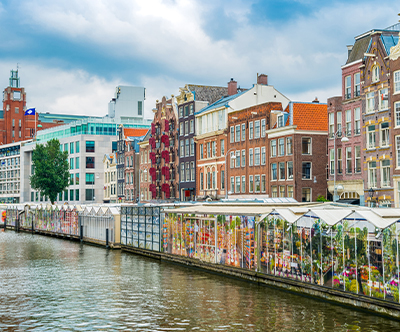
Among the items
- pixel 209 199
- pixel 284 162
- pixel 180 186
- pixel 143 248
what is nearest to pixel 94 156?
pixel 180 186

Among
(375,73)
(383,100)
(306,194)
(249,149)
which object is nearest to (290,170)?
(306,194)

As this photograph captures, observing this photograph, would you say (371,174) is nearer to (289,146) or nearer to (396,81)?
(396,81)

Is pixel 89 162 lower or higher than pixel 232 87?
lower

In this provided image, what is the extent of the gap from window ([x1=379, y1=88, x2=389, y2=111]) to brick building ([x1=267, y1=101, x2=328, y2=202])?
42.4 ft

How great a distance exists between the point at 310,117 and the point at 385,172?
51.5 feet

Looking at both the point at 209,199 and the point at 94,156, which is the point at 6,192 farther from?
the point at 209,199

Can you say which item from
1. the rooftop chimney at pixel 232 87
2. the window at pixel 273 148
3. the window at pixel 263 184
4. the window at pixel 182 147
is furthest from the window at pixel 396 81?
the window at pixel 182 147

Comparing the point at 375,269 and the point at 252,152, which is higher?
the point at 252,152

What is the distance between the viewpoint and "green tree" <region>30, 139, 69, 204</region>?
117312mm

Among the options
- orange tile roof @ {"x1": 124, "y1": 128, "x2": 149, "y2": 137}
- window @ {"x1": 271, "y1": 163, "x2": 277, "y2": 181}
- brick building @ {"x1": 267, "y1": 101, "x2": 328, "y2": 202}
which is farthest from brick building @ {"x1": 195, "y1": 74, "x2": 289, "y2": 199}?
orange tile roof @ {"x1": 124, "y1": 128, "x2": 149, "y2": 137}

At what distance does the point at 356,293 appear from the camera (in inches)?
1000

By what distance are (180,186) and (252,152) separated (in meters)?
23.3

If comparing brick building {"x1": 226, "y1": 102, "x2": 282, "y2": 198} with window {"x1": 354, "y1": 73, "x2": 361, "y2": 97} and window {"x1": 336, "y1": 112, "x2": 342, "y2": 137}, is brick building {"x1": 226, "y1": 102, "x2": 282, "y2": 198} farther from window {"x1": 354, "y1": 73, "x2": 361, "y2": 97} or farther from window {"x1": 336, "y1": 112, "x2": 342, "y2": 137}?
window {"x1": 354, "y1": 73, "x2": 361, "y2": 97}

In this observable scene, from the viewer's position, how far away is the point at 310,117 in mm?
69938
